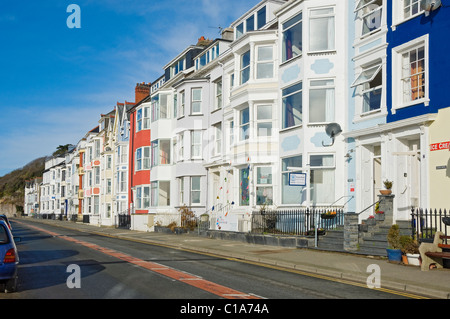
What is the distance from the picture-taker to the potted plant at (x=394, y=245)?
15.3 meters

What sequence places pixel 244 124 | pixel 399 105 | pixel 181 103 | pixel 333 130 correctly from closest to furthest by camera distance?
1. pixel 399 105
2. pixel 333 130
3. pixel 244 124
4. pixel 181 103

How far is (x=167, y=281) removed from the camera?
1188cm

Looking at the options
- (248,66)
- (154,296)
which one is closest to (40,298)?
(154,296)

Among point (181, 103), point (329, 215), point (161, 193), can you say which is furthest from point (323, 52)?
point (161, 193)

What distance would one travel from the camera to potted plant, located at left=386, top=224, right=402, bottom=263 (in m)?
15.3

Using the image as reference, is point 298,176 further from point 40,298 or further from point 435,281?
point 40,298

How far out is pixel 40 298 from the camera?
989 centimetres

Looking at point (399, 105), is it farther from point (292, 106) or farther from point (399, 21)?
point (292, 106)

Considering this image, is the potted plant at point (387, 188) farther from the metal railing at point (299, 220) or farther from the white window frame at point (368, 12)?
the white window frame at point (368, 12)

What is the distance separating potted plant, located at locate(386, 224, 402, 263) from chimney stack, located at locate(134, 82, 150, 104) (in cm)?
4032

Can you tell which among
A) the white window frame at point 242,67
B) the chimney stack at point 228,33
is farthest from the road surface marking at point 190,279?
the chimney stack at point 228,33

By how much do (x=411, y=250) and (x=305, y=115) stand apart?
30.7 feet

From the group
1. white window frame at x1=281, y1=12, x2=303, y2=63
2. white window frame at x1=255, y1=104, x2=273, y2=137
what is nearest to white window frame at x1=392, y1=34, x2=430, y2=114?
white window frame at x1=281, y1=12, x2=303, y2=63
